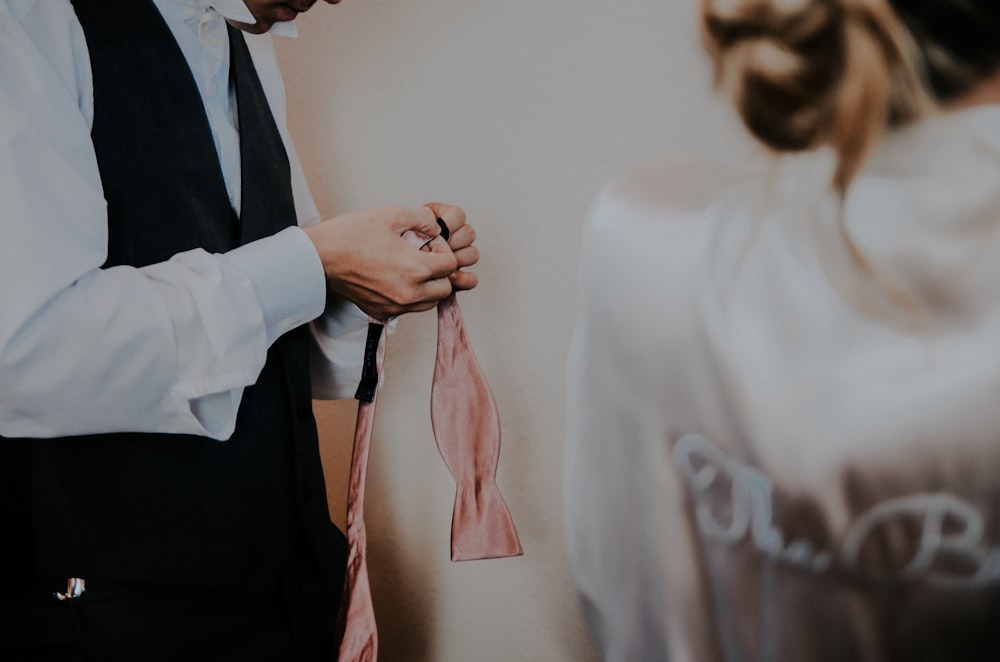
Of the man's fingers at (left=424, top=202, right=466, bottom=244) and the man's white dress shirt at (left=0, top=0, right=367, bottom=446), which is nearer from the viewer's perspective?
the man's white dress shirt at (left=0, top=0, right=367, bottom=446)

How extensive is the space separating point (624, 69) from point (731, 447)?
1.16 ft

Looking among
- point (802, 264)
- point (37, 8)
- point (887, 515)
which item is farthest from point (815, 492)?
point (37, 8)

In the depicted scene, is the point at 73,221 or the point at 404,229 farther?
the point at 404,229

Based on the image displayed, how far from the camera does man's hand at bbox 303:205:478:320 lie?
2.52 feet

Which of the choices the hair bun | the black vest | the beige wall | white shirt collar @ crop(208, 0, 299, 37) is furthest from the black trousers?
the hair bun

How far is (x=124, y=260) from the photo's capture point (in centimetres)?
73

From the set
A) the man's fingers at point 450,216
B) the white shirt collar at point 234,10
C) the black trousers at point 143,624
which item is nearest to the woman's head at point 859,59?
the man's fingers at point 450,216

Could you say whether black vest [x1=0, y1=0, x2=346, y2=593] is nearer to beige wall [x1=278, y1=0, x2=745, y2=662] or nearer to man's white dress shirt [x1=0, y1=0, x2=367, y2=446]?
man's white dress shirt [x1=0, y1=0, x2=367, y2=446]

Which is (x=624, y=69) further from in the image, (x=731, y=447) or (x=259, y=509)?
(x=259, y=509)

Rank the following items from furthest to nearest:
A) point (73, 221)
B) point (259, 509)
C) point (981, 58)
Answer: point (259, 509)
point (73, 221)
point (981, 58)

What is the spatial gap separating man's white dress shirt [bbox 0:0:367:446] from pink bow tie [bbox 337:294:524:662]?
0.51 feet

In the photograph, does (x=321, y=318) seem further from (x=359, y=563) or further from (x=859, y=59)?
(x=859, y=59)

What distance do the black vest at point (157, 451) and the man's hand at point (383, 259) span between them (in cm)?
9

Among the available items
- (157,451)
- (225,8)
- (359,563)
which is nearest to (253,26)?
(225,8)
